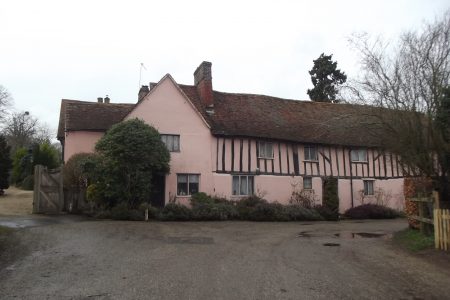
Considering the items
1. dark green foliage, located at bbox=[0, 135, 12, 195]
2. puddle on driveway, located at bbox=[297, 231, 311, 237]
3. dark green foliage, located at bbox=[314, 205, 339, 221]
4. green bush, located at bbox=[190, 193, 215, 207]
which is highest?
dark green foliage, located at bbox=[0, 135, 12, 195]

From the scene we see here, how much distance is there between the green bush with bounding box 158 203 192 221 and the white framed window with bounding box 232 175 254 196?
14.7 feet

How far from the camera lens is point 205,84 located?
28359 millimetres

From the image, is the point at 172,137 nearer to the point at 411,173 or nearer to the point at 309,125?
the point at 309,125

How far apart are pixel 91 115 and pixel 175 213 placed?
952cm

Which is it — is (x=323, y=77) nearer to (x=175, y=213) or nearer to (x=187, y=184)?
(x=187, y=184)

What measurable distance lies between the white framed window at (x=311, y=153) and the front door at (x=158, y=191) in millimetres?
9359

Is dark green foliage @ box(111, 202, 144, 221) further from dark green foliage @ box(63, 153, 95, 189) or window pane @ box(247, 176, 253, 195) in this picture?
window pane @ box(247, 176, 253, 195)

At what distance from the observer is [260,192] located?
1056 inches

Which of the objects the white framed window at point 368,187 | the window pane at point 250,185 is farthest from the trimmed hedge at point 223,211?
the white framed window at point 368,187

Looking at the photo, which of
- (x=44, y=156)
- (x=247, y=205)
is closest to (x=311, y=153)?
(x=247, y=205)

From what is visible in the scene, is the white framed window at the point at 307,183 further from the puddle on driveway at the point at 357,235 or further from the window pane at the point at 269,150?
the puddle on driveway at the point at 357,235

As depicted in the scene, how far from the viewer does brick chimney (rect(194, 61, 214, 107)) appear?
91.7 ft

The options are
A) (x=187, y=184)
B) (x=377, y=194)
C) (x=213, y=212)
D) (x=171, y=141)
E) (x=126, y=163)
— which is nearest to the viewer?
(x=126, y=163)

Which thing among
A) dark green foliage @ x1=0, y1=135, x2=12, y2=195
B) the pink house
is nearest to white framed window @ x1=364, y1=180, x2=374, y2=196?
the pink house
